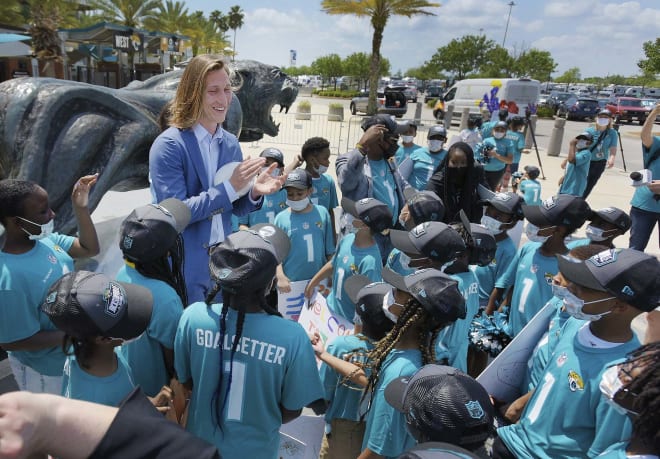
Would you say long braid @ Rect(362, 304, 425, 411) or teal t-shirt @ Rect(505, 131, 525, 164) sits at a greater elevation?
teal t-shirt @ Rect(505, 131, 525, 164)

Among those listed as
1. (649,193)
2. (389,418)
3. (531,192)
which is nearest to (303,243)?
(389,418)

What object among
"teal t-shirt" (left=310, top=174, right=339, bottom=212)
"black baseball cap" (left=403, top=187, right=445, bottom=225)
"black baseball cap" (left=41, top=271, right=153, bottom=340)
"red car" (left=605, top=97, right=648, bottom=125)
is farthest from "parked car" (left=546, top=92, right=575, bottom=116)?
"black baseball cap" (left=41, top=271, right=153, bottom=340)

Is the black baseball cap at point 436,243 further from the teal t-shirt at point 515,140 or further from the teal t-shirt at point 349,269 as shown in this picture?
the teal t-shirt at point 515,140

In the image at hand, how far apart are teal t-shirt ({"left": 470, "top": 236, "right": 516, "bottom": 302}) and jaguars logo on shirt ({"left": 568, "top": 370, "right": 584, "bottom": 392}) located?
5.90ft

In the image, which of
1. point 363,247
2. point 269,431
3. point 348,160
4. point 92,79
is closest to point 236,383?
point 269,431

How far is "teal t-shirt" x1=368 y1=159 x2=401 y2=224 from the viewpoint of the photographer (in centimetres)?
453

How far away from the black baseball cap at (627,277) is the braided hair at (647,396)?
405 millimetres

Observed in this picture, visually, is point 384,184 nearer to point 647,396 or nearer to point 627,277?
point 627,277

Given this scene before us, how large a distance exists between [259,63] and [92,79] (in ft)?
83.8

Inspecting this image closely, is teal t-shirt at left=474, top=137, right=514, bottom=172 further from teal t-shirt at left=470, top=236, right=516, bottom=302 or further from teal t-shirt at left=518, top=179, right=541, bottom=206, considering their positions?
teal t-shirt at left=470, top=236, right=516, bottom=302

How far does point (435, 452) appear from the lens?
1103 mm

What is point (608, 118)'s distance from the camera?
7895mm

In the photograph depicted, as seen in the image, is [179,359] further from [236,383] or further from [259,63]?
[259,63]

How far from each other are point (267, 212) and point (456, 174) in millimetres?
1971
